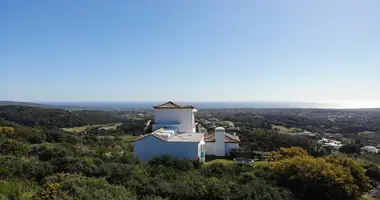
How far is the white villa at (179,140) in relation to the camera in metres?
19.3

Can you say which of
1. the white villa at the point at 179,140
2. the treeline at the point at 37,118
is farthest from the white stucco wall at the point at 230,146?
the treeline at the point at 37,118

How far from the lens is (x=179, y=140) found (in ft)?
65.2

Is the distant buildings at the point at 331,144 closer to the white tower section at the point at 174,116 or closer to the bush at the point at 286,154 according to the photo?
the bush at the point at 286,154

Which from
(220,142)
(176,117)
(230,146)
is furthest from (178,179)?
(176,117)

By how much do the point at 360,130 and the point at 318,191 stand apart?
79918 mm

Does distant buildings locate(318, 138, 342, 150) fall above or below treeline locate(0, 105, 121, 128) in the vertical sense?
below

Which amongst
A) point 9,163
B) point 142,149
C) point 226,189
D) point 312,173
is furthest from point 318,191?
point 9,163

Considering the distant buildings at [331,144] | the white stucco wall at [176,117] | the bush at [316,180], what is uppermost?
the white stucco wall at [176,117]

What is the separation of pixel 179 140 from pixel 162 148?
1266 mm

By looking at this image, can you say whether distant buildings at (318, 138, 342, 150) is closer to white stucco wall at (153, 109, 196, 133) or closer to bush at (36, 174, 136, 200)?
white stucco wall at (153, 109, 196, 133)

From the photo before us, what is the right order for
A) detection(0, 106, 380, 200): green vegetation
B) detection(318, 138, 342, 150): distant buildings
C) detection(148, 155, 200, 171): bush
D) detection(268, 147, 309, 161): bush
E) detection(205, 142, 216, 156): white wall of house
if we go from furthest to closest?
detection(318, 138, 342, 150): distant buildings
detection(205, 142, 216, 156): white wall of house
detection(268, 147, 309, 161): bush
detection(148, 155, 200, 171): bush
detection(0, 106, 380, 200): green vegetation

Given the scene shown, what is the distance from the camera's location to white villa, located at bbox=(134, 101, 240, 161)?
760 inches

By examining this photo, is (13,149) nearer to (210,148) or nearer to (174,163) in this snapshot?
(174,163)

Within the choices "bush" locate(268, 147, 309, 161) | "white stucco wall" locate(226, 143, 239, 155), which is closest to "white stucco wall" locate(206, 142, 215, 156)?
"white stucco wall" locate(226, 143, 239, 155)
